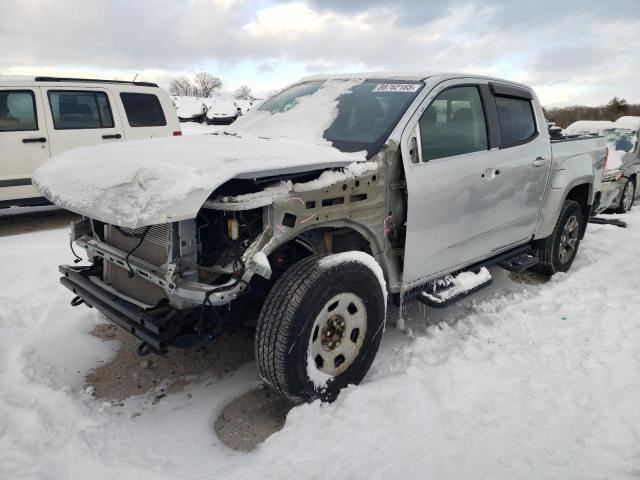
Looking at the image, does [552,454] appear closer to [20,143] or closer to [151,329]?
[151,329]

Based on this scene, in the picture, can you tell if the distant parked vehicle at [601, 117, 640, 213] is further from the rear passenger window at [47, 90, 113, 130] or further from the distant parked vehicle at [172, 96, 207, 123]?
the distant parked vehicle at [172, 96, 207, 123]

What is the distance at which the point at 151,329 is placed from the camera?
2600 mm

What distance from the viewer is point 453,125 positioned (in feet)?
12.3

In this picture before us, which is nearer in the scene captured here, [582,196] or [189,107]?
[582,196]

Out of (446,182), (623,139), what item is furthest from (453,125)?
(623,139)

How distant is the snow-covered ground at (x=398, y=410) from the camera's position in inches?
95.3

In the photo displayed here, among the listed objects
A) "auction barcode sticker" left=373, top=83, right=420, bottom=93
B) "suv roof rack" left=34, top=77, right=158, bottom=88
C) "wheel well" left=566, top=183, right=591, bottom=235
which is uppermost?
"suv roof rack" left=34, top=77, right=158, bottom=88

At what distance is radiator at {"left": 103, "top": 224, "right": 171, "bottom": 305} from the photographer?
282 centimetres

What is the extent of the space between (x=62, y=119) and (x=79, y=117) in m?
0.26

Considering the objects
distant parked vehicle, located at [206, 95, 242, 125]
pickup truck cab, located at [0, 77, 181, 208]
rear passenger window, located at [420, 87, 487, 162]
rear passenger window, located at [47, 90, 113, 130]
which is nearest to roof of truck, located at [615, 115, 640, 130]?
rear passenger window, located at [420, 87, 487, 162]

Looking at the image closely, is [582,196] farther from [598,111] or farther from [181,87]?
[181,87]

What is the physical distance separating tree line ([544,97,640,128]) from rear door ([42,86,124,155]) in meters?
24.2

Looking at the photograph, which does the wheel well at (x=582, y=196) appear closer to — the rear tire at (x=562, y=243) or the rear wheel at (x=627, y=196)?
the rear tire at (x=562, y=243)

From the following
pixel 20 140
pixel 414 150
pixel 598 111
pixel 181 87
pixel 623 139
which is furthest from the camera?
pixel 181 87
